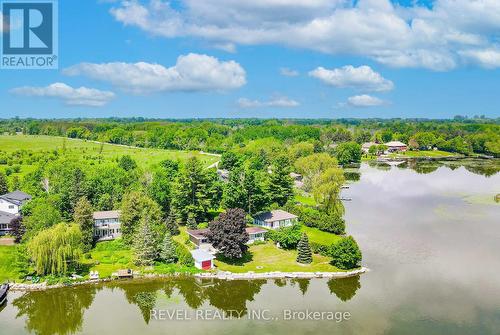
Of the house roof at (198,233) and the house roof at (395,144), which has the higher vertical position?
the house roof at (395,144)

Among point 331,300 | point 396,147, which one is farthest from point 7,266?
point 396,147

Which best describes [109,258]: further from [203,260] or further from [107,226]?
[203,260]

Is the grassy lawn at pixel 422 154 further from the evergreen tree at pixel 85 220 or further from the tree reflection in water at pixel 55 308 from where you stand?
the tree reflection in water at pixel 55 308

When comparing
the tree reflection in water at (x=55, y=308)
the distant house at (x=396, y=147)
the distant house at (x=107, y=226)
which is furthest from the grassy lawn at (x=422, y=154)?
the tree reflection in water at (x=55, y=308)

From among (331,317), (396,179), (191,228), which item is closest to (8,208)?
(191,228)

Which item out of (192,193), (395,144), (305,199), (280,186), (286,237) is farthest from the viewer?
(395,144)

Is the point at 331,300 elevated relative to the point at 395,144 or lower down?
lower down

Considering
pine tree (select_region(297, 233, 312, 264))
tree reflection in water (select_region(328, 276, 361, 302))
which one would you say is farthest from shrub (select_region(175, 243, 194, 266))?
tree reflection in water (select_region(328, 276, 361, 302))
